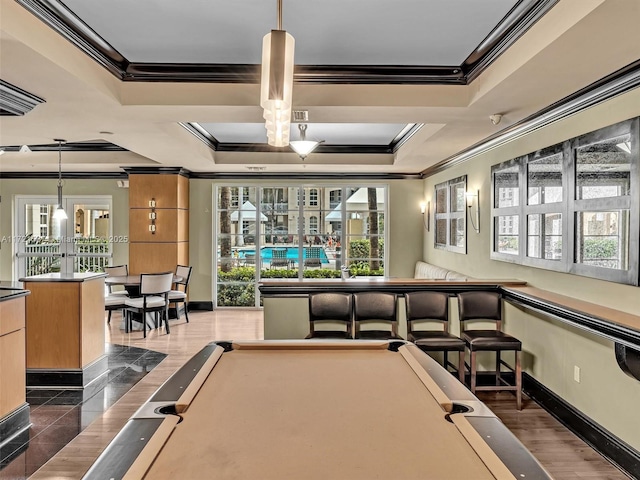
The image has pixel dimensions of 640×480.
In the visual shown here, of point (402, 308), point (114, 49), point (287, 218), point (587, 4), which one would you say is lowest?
point (402, 308)

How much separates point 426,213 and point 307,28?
579 cm

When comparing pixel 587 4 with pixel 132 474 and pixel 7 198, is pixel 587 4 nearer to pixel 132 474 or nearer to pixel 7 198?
pixel 132 474

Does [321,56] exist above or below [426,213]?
above

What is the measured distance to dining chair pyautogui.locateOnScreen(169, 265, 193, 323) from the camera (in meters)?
7.02

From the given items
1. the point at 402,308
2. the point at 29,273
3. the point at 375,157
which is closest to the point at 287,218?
the point at 375,157

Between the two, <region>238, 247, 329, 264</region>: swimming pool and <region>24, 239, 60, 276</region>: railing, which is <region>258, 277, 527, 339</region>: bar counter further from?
<region>24, 239, 60, 276</region>: railing

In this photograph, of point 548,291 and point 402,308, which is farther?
point 402,308

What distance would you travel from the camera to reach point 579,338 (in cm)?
339

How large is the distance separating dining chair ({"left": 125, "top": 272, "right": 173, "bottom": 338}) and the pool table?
4.26 meters

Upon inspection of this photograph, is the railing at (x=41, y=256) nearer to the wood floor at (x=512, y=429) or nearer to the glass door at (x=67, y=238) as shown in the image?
the glass door at (x=67, y=238)

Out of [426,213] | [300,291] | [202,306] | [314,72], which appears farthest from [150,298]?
[426,213]

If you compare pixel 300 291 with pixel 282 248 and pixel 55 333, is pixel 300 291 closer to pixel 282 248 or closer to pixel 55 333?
pixel 55 333

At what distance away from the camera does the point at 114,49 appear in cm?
324

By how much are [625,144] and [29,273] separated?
9.75 metres
